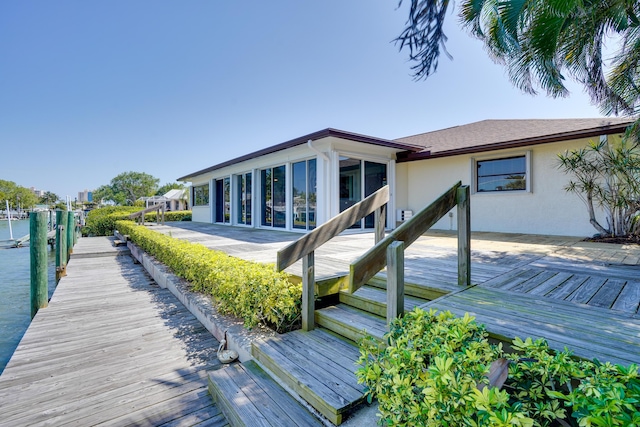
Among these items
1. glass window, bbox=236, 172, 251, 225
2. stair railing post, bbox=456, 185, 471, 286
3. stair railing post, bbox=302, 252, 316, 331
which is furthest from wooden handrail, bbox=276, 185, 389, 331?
glass window, bbox=236, 172, 251, 225

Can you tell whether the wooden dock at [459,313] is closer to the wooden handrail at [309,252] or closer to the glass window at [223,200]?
the wooden handrail at [309,252]

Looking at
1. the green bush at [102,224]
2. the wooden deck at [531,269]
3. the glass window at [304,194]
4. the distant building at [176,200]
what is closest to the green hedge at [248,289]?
the wooden deck at [531,269]

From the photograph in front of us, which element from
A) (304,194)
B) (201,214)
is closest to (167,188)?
(201,214)

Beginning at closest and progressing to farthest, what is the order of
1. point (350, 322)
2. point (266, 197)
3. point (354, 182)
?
point (350, 322) < point (354, 182) < point (266, 197)

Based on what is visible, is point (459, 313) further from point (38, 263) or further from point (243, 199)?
point (243, 199)

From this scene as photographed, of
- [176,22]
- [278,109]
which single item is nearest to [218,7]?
[176,22]

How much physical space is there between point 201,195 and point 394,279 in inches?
661

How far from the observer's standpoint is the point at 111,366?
9.18 feet

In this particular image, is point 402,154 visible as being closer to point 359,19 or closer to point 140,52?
point 359,19

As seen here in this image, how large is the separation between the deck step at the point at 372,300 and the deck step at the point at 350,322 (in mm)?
46

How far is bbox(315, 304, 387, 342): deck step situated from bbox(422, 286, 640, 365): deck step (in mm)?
467

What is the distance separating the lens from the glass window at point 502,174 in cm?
793

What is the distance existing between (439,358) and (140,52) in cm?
1424

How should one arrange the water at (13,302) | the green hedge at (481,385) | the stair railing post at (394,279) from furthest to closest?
the water at (13,302) < the stair railing post at (394,279) < the green hedge at (481,385)
